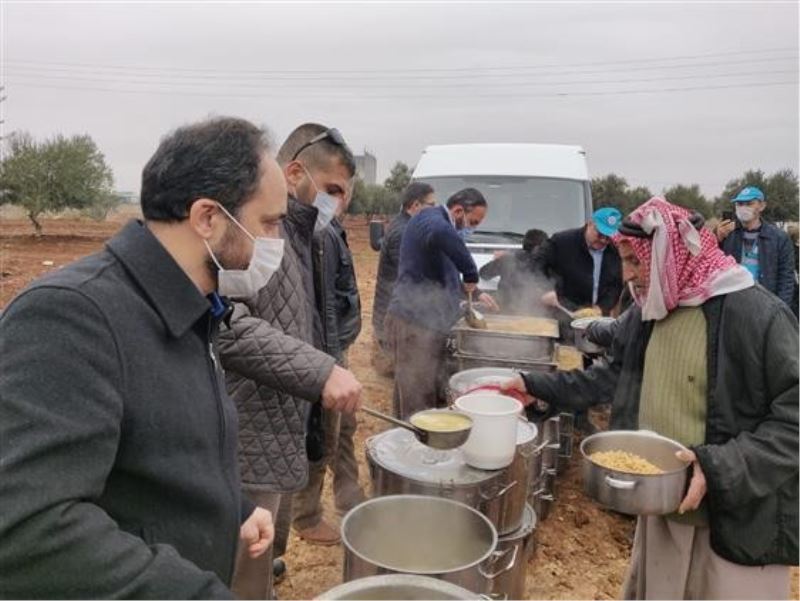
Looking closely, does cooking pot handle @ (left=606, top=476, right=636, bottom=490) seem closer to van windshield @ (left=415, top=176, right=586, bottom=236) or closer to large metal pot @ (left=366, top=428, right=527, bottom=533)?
large metal pot @ (left=366, top=428, right=527, bottom=533)

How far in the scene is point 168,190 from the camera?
4.71 feet

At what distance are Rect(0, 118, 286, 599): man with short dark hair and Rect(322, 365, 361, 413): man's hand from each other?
27.6 inches

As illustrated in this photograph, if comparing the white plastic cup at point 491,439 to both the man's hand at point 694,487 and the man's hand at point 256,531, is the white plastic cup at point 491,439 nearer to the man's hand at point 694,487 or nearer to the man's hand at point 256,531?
the man's hand at point 694,487

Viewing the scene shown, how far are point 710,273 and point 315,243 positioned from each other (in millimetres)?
Answer: 1866

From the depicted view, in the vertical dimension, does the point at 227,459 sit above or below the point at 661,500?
above

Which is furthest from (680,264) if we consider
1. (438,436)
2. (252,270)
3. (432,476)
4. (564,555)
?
(564,555)

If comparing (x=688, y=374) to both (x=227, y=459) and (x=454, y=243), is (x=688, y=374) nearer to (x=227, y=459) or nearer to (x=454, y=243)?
(x=227, y=459)

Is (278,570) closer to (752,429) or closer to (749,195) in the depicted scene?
(752,429)

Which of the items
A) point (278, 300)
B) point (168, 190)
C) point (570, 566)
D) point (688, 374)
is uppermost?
point (168, 190)

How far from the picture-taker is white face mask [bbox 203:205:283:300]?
5.09ft

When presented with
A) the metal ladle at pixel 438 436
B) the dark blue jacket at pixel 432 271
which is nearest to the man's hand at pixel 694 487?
the metal ladle at pixel 438 436

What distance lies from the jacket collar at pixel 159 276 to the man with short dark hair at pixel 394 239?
4748mm

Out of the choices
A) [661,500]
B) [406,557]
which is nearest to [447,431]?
[406,557]

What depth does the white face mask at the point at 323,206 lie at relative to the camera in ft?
10.3
